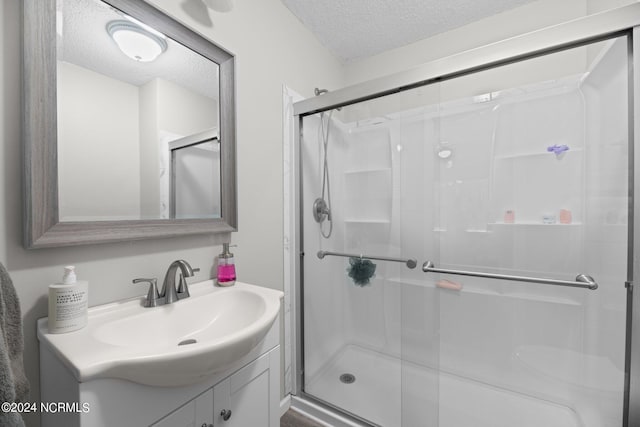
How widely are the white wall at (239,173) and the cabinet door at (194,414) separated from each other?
36 cm

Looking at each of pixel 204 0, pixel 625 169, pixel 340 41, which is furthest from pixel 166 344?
pixel 340 41

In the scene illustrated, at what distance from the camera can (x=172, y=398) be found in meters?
0.64

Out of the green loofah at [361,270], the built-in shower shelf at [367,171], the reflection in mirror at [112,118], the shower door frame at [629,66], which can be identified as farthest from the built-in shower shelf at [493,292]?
the reflection in mirror at [112,118]

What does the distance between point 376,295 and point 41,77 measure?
1.57 metres

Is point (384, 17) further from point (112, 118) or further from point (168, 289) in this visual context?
point (168, 289)

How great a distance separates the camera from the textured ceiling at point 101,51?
28.2 inches

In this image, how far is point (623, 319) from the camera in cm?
95

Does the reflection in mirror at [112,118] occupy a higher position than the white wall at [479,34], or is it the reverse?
the white wall at [479,34]

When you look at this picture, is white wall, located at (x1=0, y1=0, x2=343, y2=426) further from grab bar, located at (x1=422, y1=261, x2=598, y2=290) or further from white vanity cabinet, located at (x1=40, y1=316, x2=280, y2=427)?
grab bar, located at (x1=422, y1=261, x2=598, y2=290)

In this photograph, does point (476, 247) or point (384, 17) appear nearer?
point (476, 247)

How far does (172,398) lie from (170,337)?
0.70 feet

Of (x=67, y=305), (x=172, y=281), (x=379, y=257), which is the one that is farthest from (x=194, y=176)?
(x=379, y=257)

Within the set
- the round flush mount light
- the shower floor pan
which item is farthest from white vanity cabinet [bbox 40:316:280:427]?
the round flush mount light

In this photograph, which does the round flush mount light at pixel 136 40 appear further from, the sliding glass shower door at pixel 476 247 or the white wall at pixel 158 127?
the sliding glass shower door at pixel 476 247
